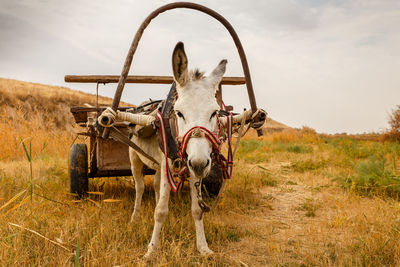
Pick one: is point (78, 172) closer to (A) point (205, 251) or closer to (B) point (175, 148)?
(B) point (175, 148)

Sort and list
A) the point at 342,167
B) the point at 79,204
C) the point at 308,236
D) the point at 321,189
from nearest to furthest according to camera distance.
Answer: the point at 308,236 < the point at 79,204 < the point at 321,189 < the point at 342,167

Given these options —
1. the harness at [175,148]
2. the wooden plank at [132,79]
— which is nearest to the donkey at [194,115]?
the harness at [175,148]

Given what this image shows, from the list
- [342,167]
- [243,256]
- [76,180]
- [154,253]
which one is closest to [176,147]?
[154,253]

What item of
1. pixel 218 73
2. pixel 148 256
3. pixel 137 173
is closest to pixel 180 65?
pixel 218 73

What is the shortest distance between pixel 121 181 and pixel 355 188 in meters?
4.49

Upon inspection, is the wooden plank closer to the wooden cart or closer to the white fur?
the wooden cart

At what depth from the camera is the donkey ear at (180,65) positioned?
93.3 inches

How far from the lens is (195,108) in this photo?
2336 millimetres

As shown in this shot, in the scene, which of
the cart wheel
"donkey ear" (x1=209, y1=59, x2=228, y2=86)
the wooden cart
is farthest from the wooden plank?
"donkey ear" (x1=209, y1=59, x2=228, y2=86)

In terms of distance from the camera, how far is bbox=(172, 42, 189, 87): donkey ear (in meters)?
2.37

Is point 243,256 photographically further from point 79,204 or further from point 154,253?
point 79,204

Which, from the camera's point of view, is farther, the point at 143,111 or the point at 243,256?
the point at 143,111

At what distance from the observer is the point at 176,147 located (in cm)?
268

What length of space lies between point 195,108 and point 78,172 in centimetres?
283
